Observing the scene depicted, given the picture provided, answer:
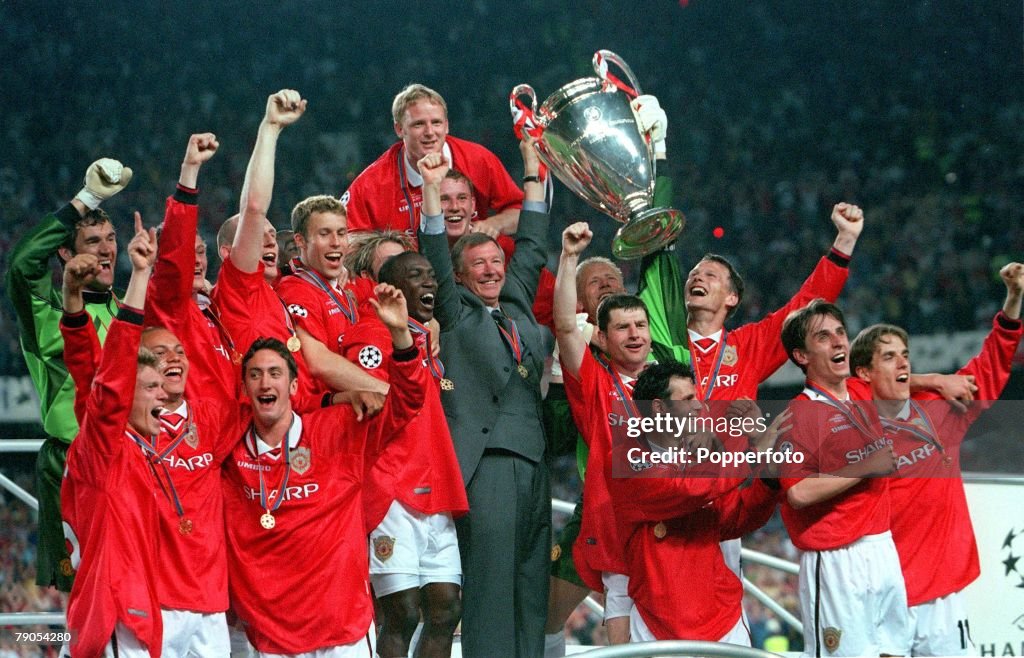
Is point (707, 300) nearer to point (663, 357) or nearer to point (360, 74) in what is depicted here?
point (663, 357)

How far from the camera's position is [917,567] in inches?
156

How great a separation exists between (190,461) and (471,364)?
862 mm

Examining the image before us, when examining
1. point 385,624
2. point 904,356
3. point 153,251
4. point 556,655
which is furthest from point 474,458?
point 904,356

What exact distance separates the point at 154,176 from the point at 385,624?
19.5 feet

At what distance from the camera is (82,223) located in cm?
396

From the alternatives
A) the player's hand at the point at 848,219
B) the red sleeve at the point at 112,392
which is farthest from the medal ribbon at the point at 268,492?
the player's hand at the point at 848,219

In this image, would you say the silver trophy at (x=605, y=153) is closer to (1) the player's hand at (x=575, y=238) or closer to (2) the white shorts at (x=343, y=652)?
(1) the player's hand at (x=575, y=238)

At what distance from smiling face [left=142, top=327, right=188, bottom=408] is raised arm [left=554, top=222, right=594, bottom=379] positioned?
1.06 meters

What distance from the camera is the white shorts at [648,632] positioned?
147 inches

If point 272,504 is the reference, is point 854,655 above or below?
below

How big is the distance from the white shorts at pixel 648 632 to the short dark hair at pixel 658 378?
0.61 meters

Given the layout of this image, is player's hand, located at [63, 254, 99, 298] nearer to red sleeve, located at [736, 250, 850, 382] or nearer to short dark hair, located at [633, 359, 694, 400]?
Result: short dark hair, located at [633, 359, 694, 400]

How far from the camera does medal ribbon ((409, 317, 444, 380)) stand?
373 cm

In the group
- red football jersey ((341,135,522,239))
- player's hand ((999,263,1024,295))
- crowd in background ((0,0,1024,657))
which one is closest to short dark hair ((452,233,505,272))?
red football jersey ((341,135,522,239))
